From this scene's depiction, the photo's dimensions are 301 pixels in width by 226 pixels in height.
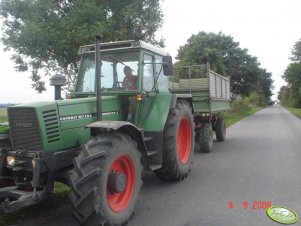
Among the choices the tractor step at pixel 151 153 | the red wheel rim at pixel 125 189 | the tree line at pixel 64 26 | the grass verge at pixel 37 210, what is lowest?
the grass verge at pixel 37 210

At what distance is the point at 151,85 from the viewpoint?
22.5ft

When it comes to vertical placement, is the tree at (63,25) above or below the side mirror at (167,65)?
above

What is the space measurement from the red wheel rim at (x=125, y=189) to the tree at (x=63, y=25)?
6449 mm

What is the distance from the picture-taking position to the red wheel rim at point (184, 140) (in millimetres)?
7713

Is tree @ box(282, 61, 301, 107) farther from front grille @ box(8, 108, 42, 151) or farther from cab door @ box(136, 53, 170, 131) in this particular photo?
front grille @ box(8, 108, 42, 151)

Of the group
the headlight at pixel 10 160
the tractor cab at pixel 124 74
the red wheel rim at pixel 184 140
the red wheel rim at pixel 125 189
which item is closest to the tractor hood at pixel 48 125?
the headlight at pixel 10 160

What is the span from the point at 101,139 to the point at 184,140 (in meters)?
3.48

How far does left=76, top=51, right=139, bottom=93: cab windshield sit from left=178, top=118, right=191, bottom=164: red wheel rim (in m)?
1.80

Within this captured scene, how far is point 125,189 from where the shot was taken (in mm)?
5133

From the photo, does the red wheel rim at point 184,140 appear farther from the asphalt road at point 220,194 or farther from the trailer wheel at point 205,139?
the trailer wheel at point 205,139

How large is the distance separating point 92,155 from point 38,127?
0.87m

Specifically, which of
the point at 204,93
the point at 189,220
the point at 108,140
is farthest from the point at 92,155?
the point at 204,93

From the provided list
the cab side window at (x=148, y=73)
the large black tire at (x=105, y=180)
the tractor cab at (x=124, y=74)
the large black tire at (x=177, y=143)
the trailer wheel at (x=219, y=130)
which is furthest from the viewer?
the trailer wheel at (x=219, y=130)

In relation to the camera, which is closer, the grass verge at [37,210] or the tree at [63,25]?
the grass verge at [37,210]
